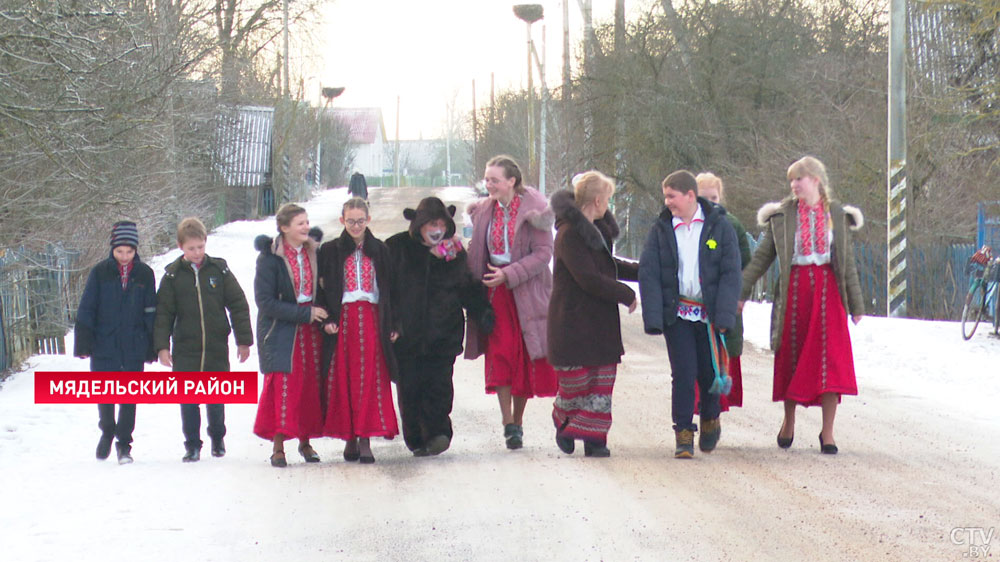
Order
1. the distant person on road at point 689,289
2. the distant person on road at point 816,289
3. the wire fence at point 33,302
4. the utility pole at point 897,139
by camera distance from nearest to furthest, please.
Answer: the distant person on road at point 689,289, the distant person on road at point 816,289, the wire fence at point 33,302, the utility pole at point 897,139

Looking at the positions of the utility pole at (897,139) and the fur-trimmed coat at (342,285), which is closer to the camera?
the fur-trimmed coat at (342,285)

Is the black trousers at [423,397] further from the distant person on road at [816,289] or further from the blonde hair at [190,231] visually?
the distant person on road at [816,289]

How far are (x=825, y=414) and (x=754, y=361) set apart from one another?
5.39 metres

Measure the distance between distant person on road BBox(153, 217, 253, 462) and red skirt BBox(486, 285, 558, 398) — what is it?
5.46 ft

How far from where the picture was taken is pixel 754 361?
1340 cm

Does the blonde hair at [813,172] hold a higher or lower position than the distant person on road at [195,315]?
higher

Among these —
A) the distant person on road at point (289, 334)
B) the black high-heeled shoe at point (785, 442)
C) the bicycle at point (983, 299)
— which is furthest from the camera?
the bicycle at point (983, 299)

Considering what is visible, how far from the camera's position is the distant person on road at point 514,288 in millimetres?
8414

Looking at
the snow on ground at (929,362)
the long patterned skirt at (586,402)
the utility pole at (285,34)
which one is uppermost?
the utility pole at (285,34)

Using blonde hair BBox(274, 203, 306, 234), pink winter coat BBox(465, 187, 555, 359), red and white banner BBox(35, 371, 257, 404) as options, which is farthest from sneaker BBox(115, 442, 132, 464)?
pink winter coat BBox(465, 187, 555, 359)

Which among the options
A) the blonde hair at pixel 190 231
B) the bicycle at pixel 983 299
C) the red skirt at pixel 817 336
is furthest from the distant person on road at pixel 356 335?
the bicycle at pixel 983 299

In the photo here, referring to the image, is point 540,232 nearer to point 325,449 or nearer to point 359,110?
point 325,449

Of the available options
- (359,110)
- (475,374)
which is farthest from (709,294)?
(359,110)

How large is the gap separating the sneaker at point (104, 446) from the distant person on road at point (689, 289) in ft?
12.5
